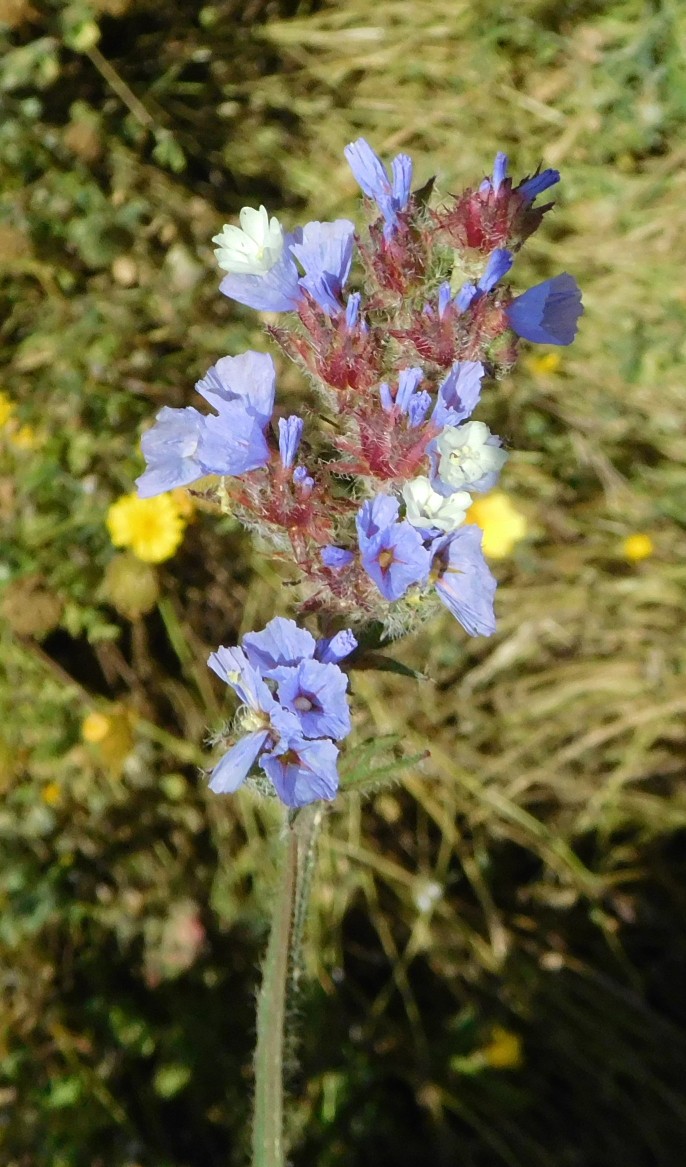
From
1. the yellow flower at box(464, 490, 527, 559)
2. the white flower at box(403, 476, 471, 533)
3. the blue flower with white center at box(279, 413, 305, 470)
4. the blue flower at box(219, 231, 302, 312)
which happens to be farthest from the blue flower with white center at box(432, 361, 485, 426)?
the yellow flower at box(464, 490, 527, 559)

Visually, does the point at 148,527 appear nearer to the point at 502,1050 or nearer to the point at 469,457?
the point at 469,457

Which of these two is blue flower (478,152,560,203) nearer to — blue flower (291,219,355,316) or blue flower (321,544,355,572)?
blue flower (291,219,355,316)

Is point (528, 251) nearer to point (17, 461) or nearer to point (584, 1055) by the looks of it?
point (17, 461)

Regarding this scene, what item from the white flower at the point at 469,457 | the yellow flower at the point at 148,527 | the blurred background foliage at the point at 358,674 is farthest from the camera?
the blurred background foliage at the point at 358,674

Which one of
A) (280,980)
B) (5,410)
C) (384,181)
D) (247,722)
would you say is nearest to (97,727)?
(5,410)

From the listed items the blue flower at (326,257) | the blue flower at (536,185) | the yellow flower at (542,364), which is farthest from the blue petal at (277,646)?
the yellow flower at (542,364)

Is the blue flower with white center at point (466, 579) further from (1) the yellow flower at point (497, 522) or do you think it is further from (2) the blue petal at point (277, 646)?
(1) the yellow flower at point (497, 522)
